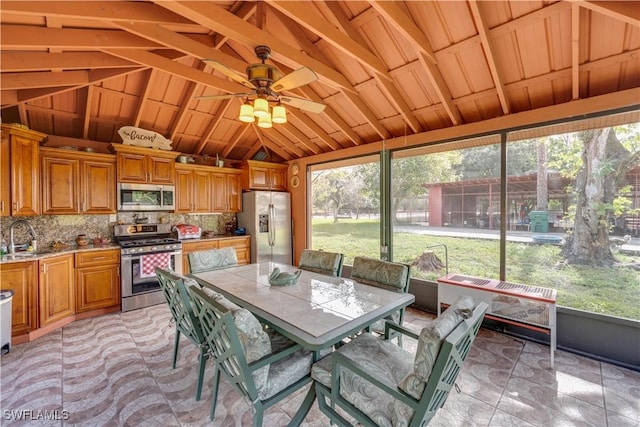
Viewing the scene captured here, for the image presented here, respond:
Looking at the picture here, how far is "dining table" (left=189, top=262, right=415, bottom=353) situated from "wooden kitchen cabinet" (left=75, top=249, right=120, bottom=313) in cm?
193

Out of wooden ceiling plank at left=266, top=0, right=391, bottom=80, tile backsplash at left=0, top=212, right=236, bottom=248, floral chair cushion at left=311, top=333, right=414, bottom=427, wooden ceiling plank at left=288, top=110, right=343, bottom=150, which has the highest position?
wooden ceiling plank at left=266, top=0, right=391, bottom=80

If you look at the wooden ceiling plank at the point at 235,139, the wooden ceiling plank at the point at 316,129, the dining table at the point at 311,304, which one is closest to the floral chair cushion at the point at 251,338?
the dining table at the point at 311,304

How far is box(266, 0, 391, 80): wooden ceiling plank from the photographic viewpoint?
2205mm

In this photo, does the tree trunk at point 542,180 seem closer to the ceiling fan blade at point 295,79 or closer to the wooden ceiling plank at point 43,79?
the ceiling fan blade at point 295,79

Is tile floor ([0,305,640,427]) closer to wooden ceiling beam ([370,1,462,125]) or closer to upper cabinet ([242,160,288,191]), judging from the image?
wooden ceiling beam ([370,1,462,125])

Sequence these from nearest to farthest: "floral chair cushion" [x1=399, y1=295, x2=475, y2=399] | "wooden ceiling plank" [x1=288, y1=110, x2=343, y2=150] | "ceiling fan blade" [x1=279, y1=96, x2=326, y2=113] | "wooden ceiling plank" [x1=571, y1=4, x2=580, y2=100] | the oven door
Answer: "floral chair cushion" [x1=399, y1=295, x2=475, y2=399] → "wooden ceiling plank" [x1=571, y1=4, x2=580, y2=100] → "ceiling fan blade" [x1=279, y1=96, x2=326, y2=113] → the oven door → "wooden ceiling plank" [x1=288, y1=110, x2=343, y2=150]

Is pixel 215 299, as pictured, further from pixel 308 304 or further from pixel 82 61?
pixel 82 61

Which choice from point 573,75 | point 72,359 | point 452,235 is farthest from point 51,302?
point 573,75

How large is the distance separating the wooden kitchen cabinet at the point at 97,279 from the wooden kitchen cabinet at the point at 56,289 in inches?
3.2

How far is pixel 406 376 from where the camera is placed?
1398 mm

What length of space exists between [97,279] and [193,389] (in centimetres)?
265

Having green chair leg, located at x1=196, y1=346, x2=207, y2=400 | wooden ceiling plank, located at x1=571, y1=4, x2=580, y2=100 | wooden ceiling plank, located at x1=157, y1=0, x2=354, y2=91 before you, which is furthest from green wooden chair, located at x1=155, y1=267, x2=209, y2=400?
wooden ceiling plank, located at x1=571, y1=4, x2=580, y2=100

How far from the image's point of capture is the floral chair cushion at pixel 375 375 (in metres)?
1.42

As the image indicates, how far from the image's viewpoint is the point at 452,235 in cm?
410
